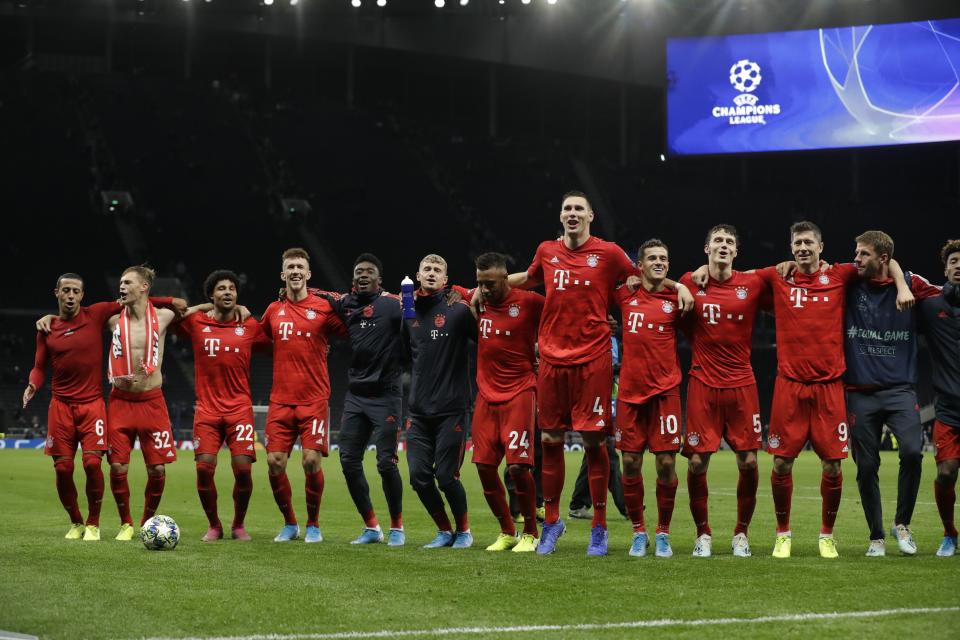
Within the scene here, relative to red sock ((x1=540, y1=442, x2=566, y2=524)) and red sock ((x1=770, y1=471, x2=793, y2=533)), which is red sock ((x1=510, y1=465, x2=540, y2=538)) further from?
red sock ((x1=770, y1=471, x2=793, y2=533))

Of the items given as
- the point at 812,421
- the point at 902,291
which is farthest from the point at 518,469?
the point at 902,291

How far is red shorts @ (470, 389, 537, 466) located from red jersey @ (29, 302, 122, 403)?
3.89m

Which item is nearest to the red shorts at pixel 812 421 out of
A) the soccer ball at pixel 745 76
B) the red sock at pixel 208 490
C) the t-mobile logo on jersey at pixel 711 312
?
the t-mobile logo on jersey at pixel 711 312

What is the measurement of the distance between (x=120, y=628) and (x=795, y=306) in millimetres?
5700

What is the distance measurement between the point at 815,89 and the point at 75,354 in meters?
28.3

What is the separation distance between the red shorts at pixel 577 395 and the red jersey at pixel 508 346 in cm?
53

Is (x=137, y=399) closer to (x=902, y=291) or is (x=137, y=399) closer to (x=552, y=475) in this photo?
(x=552, y=475)

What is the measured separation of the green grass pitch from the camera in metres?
6.54

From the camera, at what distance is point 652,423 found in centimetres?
985

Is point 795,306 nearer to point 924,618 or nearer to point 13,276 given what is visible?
point 924,618

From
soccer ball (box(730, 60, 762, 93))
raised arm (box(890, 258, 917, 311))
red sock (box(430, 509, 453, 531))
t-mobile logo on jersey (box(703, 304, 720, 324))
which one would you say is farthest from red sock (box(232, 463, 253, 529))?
soccer ball (box(730, 60, 762, 93))

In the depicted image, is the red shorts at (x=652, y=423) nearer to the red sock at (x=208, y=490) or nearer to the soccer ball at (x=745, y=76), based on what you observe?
the red sock at (x=208, y=490)

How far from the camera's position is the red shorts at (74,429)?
38.4 feet

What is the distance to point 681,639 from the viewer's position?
6.12 meters
